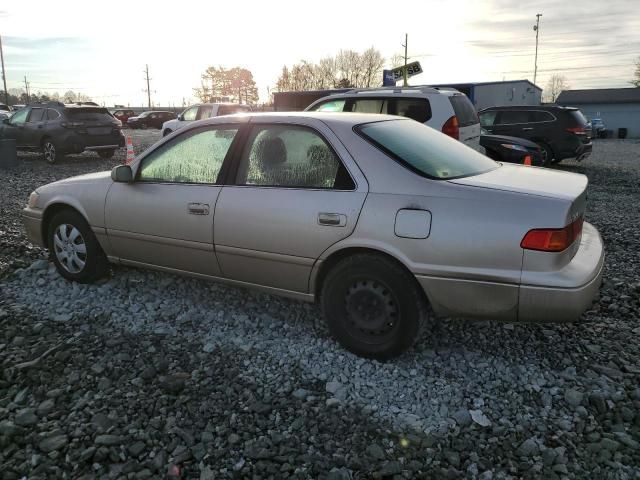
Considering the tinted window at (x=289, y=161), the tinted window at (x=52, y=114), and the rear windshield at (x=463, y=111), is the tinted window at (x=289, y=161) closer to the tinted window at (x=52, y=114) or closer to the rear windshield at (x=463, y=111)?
the rear windshield at (x=463, y=111)

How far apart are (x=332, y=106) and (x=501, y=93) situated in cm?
3044

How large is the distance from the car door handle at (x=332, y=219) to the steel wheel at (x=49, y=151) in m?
13.0

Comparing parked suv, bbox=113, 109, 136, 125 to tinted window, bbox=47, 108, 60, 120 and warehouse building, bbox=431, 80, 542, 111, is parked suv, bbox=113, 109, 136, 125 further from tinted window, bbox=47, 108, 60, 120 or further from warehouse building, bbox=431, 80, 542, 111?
tinted window, bbox=47, 108, 60, 120

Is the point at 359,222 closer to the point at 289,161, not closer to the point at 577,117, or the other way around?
the point at 289,161

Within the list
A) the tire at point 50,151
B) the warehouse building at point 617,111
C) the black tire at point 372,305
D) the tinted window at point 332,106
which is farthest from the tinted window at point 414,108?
the warehouse building at point 617,111

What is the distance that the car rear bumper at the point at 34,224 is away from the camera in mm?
4766

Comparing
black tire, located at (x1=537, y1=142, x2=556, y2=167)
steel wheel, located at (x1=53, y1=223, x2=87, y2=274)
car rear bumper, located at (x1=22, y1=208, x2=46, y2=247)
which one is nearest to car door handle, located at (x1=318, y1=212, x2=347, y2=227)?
steel wheel, located at (x1=53, y1=223, x2=87, y2=274)

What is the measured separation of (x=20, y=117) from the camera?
48.8 ft

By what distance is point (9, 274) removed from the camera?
4.93 meters

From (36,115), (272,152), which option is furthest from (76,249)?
(36,115)

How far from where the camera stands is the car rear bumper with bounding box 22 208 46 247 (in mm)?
4766

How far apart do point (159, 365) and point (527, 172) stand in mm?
2863

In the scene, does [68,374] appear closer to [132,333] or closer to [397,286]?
[132,333]

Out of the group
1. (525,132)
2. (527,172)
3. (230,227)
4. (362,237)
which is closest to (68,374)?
(230,227)
